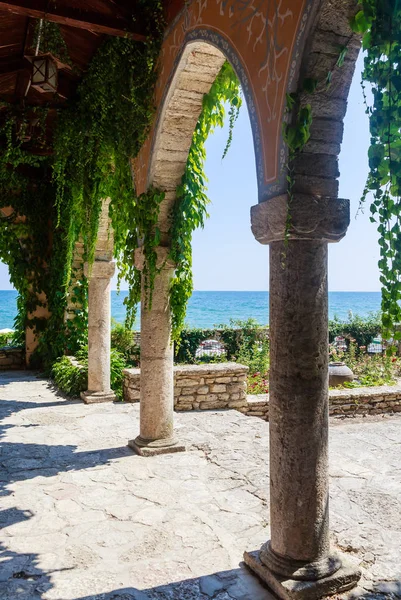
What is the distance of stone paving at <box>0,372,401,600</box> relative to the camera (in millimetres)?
2875

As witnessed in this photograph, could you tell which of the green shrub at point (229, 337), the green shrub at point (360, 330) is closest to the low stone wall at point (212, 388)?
the green shrub at point (229, 337)

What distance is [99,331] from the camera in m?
7.59

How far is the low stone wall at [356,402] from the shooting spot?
24.2 feet

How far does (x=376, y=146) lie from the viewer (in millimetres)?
2271

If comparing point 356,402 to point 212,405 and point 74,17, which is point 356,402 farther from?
point 74,17

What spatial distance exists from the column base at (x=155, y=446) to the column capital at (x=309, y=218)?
9.70 ft

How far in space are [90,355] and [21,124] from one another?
3.21 metres

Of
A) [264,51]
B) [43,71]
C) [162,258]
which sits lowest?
[162,258]

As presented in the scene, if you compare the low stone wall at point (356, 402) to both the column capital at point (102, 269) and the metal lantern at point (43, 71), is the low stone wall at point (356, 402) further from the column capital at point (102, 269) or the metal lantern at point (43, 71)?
the metal lantern at point (43, 71)

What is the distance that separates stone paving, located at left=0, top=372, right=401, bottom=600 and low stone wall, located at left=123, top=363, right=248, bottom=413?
27.3 inches

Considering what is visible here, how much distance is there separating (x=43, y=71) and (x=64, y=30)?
2.32 feet

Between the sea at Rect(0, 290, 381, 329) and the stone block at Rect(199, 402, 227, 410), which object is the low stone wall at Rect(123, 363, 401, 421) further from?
the sea at Rect(0, 290, 381, 329)

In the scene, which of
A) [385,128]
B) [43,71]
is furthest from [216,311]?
[385,128]

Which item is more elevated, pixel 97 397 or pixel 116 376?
pixel 116 376
